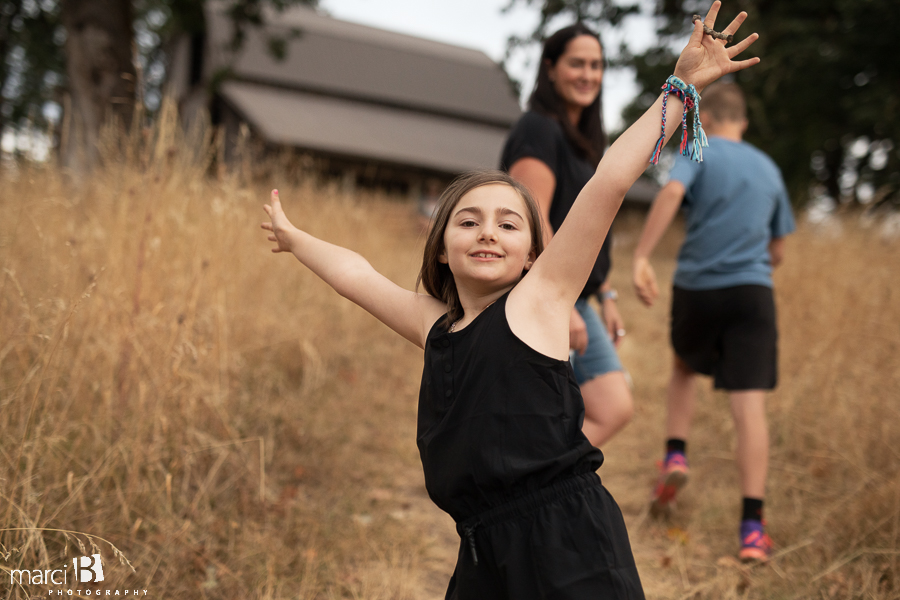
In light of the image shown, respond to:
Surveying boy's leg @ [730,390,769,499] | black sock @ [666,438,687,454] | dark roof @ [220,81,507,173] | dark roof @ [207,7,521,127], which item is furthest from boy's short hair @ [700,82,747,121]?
dark roof @ [207,7,521,127]

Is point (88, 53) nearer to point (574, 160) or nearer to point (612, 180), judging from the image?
point (574, 160)

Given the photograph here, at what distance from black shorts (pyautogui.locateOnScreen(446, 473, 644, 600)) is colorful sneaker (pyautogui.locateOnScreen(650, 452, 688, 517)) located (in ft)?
5.30

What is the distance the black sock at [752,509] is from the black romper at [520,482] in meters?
1.43

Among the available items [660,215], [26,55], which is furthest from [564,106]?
[26,55]

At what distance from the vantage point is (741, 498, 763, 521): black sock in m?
2.50

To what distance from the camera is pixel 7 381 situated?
2.35m

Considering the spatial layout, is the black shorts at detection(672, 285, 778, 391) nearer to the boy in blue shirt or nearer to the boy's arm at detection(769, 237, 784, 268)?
the boy in blue shirt

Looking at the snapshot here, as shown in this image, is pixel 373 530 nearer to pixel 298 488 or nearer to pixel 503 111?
pixel 298 488

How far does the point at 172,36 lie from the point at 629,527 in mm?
21158

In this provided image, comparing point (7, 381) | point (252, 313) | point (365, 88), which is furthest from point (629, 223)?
point (7, 381)

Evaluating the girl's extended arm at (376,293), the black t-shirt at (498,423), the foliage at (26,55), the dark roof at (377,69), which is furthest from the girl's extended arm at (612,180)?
the dark roof at (377,69)

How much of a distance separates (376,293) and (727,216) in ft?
5.77

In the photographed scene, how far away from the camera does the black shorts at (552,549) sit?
1239 mm

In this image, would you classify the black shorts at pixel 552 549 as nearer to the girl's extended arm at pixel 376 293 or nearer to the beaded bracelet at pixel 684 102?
the girl's extended arm at pixel 376 293
